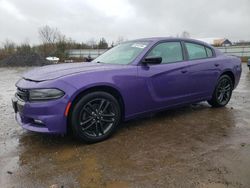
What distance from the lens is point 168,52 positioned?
4660 millimetres

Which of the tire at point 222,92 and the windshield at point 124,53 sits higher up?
the windshield at point 124,53

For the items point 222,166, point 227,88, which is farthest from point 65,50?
point 222,166

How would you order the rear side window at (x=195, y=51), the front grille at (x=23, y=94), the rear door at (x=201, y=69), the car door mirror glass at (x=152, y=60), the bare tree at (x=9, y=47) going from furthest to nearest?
the bare tree at (x=9, y=47), the rear side window at (x=195, y=51), the rear door at (x=201, y=69), the car door mirror glass at (x=152, y=60), the front grille at (x=23, y=94)

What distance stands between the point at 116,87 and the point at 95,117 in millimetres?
538

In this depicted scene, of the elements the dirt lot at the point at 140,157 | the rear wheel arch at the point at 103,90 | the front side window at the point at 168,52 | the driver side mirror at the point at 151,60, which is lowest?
the dirt lot at the point at 140,157

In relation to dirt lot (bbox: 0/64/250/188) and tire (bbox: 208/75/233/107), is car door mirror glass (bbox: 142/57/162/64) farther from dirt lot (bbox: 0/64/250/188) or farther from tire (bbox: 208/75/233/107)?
tire (bbox: 208/75/233/107)

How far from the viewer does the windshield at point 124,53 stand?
171 inches

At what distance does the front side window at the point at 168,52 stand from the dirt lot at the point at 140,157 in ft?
3.77

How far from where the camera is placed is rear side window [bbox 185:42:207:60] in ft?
16.4

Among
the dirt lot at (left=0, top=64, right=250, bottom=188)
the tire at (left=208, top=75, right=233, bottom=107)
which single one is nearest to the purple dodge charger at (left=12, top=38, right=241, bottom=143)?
the tire at (left=208, top=75, right=233, bottom=107)

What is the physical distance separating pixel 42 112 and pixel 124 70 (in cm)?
137

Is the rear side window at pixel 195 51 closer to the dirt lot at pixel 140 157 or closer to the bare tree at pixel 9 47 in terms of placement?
the dirt lot at pixel 140 157

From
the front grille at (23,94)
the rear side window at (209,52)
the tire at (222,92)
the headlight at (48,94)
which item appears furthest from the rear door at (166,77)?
the front grille at (23,94)

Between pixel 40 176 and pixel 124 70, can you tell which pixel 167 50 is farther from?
pixel 40 176
